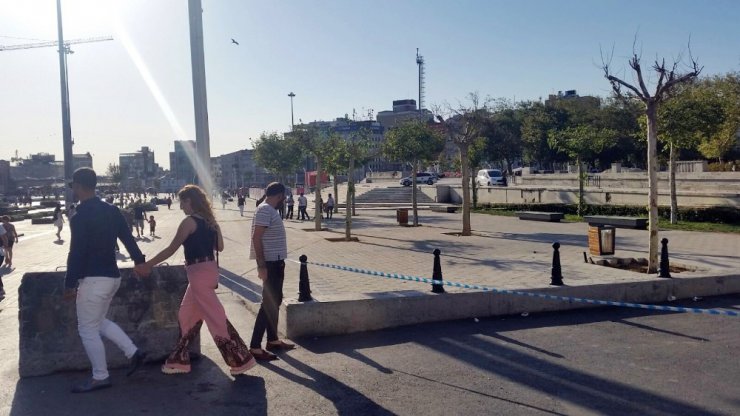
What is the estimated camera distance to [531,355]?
5871 millimetres

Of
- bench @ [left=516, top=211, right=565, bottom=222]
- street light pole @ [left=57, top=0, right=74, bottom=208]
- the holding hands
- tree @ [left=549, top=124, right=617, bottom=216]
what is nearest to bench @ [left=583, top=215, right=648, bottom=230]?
bench @ [left=516, top=211, right=565, bottom=222]

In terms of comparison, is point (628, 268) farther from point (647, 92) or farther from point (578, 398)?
point (578, 398)

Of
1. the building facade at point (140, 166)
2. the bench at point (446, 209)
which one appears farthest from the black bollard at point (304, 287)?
the building facade at point (140, 166)

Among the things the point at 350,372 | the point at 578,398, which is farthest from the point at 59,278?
the point at 578,398

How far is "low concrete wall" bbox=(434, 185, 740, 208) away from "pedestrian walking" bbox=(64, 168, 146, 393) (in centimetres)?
2215

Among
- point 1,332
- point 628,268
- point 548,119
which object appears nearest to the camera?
point 1,332

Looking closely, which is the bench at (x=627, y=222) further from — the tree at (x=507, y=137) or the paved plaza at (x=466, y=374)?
the tree at (x=507, y=137)

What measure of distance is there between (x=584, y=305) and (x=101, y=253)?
5.71 m

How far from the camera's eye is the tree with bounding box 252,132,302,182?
150 feet

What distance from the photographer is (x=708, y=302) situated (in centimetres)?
828

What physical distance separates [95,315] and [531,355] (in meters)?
3.82

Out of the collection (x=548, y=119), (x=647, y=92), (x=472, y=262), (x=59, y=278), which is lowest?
(x=472, y=262)

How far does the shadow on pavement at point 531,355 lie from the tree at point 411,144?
18.6 metres

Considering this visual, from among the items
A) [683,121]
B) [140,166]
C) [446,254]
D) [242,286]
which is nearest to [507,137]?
[683,121]
